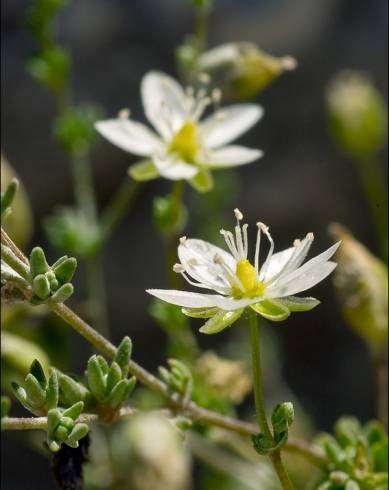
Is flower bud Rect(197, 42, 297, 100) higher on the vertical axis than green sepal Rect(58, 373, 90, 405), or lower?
higher

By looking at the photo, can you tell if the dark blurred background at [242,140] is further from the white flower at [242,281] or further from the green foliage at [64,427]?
the green foliage at [64,427]

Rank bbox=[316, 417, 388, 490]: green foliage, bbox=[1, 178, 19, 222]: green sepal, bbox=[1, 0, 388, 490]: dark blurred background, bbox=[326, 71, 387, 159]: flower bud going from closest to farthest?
bbox=[1, 178, 19, 222]: green sepal → bbox=[316, 417, 388, 490]: green foliage → bbox=[326, 71, 387, 159]: flower bud → bbox=[1, 0, 388, 490]: dark blurred background

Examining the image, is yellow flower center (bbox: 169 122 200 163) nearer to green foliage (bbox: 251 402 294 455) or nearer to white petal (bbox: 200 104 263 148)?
white petal (bbox: 200 104 263 148)

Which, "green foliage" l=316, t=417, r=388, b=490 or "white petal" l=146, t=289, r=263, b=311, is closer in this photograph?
"white petal" l=146, t=289, r=263, b=311

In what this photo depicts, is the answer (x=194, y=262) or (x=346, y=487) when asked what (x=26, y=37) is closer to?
(x=194, y=262)

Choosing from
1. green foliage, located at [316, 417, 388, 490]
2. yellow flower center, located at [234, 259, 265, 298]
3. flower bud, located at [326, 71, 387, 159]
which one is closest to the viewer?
yellow flower center, located at [234, 259, 265, 298]

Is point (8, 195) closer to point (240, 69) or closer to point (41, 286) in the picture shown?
point (41, 286)

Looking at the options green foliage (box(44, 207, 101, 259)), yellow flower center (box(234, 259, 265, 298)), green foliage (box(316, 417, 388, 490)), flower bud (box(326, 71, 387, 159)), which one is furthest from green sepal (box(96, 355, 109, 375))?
flower bud (box(326, 71, 387, 159))

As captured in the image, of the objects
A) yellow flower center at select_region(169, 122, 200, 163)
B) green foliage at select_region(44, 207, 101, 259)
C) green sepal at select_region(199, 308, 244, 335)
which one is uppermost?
→ yellow flower center at select_region(169, 122, 200, 163)
